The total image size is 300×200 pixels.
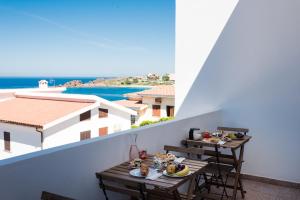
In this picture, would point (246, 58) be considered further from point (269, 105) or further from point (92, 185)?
point (92, 185)

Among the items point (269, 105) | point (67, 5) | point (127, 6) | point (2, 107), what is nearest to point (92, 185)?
point (269, 105)

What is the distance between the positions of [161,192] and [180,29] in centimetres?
315

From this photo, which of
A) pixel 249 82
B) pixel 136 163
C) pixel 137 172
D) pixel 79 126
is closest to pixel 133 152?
pixel 136 163

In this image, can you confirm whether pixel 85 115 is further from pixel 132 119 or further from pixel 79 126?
pixel 132 119

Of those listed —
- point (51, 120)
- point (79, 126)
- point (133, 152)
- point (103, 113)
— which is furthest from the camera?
point (103, 113)

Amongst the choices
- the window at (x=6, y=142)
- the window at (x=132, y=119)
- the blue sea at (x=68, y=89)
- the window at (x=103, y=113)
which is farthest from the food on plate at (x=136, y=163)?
the blue sea at (x=68, y=89)

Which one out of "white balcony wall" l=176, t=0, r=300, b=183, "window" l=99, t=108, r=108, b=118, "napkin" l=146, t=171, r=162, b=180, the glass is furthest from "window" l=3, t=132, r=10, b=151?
"napkin" l=146, t=171, r=162, b=180

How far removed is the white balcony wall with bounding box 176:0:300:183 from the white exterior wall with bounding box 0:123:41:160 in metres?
14.7

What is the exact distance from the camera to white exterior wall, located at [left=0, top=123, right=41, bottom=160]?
17016mm

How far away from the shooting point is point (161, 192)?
2311 mm

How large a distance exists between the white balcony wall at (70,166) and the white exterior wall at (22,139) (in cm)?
1560

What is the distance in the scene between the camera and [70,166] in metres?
2.07

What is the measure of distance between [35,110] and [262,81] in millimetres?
18514

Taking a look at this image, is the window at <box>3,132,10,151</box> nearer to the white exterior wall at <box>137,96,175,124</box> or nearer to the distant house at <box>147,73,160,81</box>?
the white exterior wall at <box>137,96,175,124</box>
